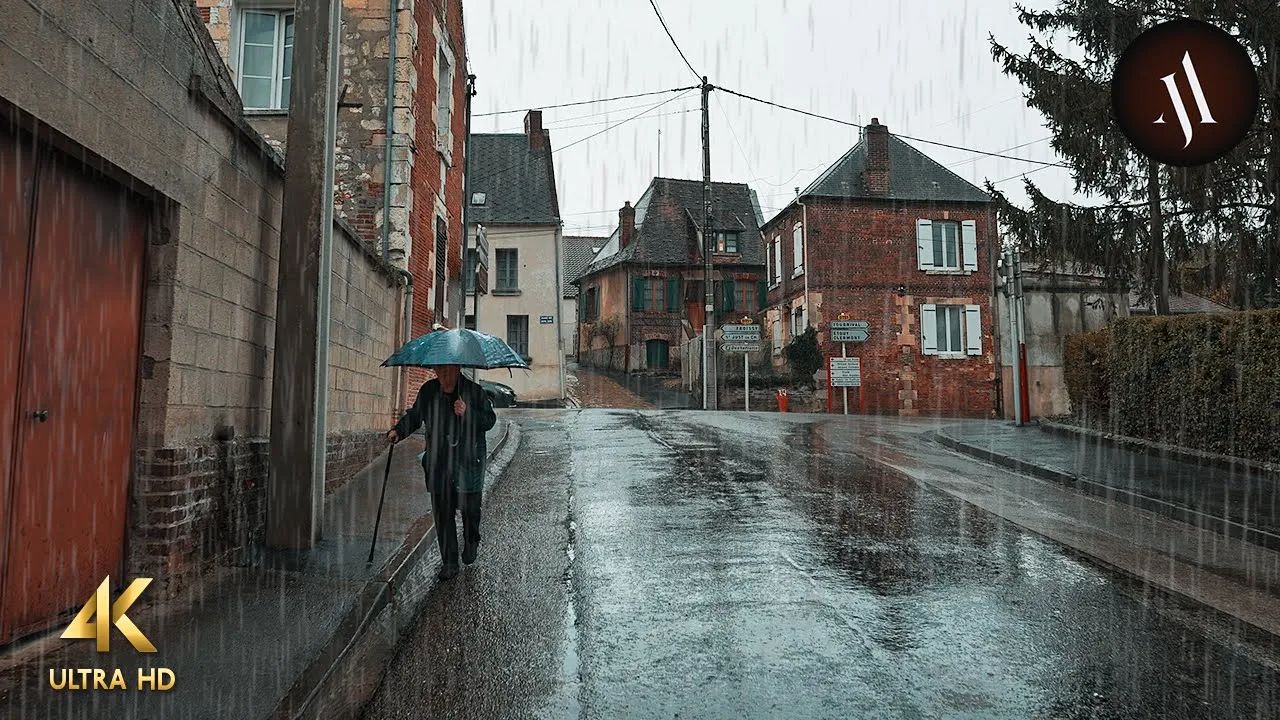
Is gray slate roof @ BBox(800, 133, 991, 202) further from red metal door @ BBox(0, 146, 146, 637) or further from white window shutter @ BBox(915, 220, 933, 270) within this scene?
red metal door @ BBox(0, 146, 146, 637)

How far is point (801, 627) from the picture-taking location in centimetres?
492

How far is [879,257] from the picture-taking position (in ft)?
107

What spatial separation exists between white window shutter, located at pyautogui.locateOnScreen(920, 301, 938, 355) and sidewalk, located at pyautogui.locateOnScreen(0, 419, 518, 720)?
27527 mm

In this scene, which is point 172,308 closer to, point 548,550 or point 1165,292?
point 548,550

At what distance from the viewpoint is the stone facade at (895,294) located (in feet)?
103

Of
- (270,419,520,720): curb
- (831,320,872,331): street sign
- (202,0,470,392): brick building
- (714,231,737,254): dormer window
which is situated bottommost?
(270,419,520,720): curb

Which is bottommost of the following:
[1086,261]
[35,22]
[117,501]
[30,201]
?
[117,501]

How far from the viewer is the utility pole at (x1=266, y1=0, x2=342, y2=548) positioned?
6602 mm

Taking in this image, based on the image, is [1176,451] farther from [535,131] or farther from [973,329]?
[535,131]

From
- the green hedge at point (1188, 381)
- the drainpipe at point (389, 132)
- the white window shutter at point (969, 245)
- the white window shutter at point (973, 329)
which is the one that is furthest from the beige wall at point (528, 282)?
the green hedge at point (1188, 381)

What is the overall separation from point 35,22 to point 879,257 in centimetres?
3074

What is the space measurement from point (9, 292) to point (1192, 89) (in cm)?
699

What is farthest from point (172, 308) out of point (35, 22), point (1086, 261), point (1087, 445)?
point (1086, 261)

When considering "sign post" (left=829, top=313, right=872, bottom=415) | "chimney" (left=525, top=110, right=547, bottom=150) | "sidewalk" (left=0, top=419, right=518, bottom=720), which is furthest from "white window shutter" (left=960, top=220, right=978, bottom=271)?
"sidewalk" (left=0, top=419, right=518, bottom=720)
